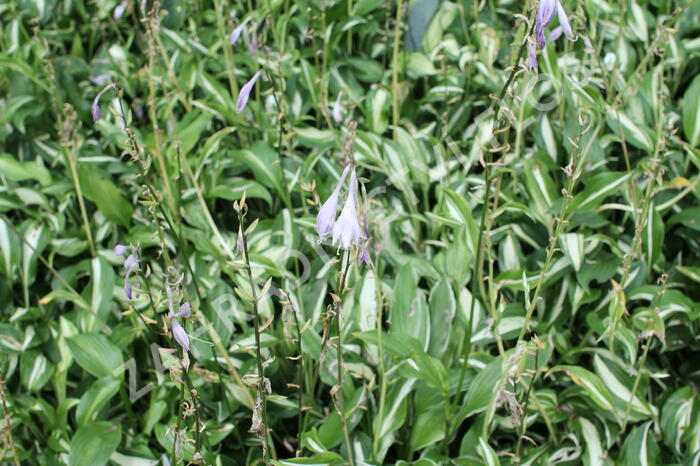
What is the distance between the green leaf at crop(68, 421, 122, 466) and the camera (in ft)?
5.63

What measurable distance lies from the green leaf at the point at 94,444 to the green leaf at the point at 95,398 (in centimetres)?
4

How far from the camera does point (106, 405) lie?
6.34 feet

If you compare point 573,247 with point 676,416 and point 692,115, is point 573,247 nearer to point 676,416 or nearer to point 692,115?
point 676,416

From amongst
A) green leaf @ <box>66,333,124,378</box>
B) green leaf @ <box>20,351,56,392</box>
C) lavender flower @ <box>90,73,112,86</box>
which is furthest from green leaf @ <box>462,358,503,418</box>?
lavender flower @ <box>90,73,112,86</box>

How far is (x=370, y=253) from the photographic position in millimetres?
2098

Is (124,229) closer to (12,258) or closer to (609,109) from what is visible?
(12,258)

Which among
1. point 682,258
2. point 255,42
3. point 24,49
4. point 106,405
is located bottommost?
point 106,405

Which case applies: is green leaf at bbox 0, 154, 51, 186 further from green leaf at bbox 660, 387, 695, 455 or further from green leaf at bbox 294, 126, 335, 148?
green leaf at bbox 660, 387, 695, 455

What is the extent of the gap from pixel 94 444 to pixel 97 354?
259mm

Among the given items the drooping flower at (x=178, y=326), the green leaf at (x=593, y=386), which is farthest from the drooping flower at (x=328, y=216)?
the green leaf at (x=593, y=386)

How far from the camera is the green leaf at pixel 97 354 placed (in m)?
1.89

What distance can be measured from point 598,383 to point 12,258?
1.80 meters

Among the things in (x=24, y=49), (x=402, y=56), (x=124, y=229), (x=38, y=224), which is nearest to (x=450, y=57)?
(x=402, y=56)

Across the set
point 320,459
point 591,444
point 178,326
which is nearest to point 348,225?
point 178,326
